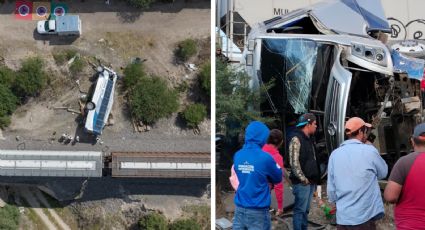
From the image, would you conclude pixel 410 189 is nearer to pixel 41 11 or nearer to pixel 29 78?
pixel 29 78

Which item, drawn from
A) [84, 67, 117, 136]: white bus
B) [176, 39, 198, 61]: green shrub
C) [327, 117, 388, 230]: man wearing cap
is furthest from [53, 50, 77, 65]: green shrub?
[327, 117, 388, 230]: man wearing cap

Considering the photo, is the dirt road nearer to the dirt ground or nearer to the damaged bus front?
the dirt ground

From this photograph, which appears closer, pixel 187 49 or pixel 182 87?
pixel 187 49

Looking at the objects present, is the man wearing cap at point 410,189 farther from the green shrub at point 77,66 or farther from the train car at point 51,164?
the green shrub at point 77,66

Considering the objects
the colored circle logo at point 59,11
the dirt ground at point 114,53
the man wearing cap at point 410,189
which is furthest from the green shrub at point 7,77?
the man wearing cap at point 410,189

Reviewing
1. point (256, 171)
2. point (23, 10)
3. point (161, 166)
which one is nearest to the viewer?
point (256, 171)

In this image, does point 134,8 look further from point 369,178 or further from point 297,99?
point 369,178

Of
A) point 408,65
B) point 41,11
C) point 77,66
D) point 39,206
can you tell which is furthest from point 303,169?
point 41,11
